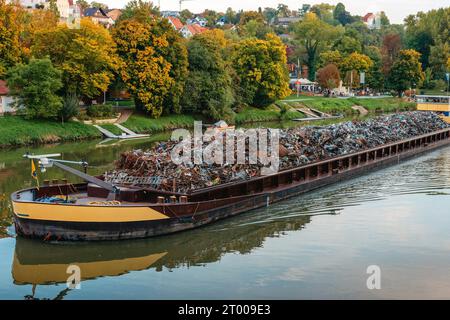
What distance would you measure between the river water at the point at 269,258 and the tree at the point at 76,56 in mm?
24734

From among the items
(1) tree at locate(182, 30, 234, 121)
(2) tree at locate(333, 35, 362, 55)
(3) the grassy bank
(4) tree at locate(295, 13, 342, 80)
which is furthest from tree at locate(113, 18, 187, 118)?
(4) tree at locate(295, 13, 342, 80)

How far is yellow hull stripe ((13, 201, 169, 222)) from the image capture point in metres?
16.8

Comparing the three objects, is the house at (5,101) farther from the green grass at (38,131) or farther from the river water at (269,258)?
the river water at (269,258)

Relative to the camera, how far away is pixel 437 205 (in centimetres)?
2278

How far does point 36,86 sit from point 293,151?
22.9 metres

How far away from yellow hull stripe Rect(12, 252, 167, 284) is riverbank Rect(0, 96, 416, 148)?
82.3ft

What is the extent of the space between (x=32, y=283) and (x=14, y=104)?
30634 millimetres

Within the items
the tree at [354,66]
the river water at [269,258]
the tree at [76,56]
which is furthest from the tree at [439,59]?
the river water at [269,258]

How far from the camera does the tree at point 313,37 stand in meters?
97.6

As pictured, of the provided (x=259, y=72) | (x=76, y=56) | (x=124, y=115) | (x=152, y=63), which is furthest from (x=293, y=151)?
(x=259, y=72)

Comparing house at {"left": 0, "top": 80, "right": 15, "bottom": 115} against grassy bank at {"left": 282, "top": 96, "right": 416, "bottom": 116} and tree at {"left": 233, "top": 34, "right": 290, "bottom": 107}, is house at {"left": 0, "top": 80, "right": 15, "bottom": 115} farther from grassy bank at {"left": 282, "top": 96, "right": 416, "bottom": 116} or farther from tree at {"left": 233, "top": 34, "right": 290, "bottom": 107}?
grassy bank at {"left": 282, "top": 96, "right": 416, "bottom": 116}

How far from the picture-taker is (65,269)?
1581cm

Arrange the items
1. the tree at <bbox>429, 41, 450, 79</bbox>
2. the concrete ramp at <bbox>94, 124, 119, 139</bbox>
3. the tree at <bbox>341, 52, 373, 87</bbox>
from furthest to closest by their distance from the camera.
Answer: the tree at <bbox>429, 41, 450, 79</bbox> → the tree at <bbox>341, 52, 373, 87</bbox> → the concrete ramp at <bbox>94, 124, 119, 139</bbox>

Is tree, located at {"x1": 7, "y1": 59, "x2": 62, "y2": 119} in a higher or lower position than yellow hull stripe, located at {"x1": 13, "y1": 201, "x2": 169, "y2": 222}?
higher
